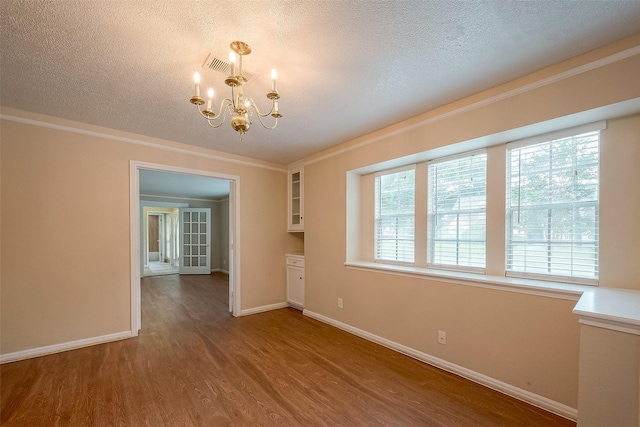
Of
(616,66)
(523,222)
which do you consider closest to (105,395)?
(523,222)

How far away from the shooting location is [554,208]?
2.26 meters

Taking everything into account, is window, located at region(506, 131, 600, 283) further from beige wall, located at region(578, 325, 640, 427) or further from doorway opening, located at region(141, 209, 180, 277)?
doorway opening, located at region(141, 209, 180, 277)

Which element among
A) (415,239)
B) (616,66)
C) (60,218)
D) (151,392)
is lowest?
(151,392)

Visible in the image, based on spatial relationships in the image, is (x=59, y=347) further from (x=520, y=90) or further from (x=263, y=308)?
(x=520, y=90)

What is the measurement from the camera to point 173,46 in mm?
1794

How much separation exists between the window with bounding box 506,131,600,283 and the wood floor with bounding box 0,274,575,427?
1.13 m

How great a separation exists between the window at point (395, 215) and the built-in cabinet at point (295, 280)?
1.46 m

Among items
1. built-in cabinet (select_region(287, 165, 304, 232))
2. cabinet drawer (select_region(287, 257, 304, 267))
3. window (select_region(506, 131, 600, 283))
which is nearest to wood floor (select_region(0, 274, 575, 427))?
window (select_region(506, 131, 600, 283))

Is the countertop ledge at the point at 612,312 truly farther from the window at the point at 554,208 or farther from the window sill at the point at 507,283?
the window at the point at 554,208

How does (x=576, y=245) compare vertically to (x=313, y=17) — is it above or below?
below

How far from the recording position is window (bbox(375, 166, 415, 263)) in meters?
3.34

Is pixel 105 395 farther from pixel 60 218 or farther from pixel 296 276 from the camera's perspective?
pixel 296 276

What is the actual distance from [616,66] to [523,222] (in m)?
1.24

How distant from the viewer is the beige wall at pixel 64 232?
9.09ft
